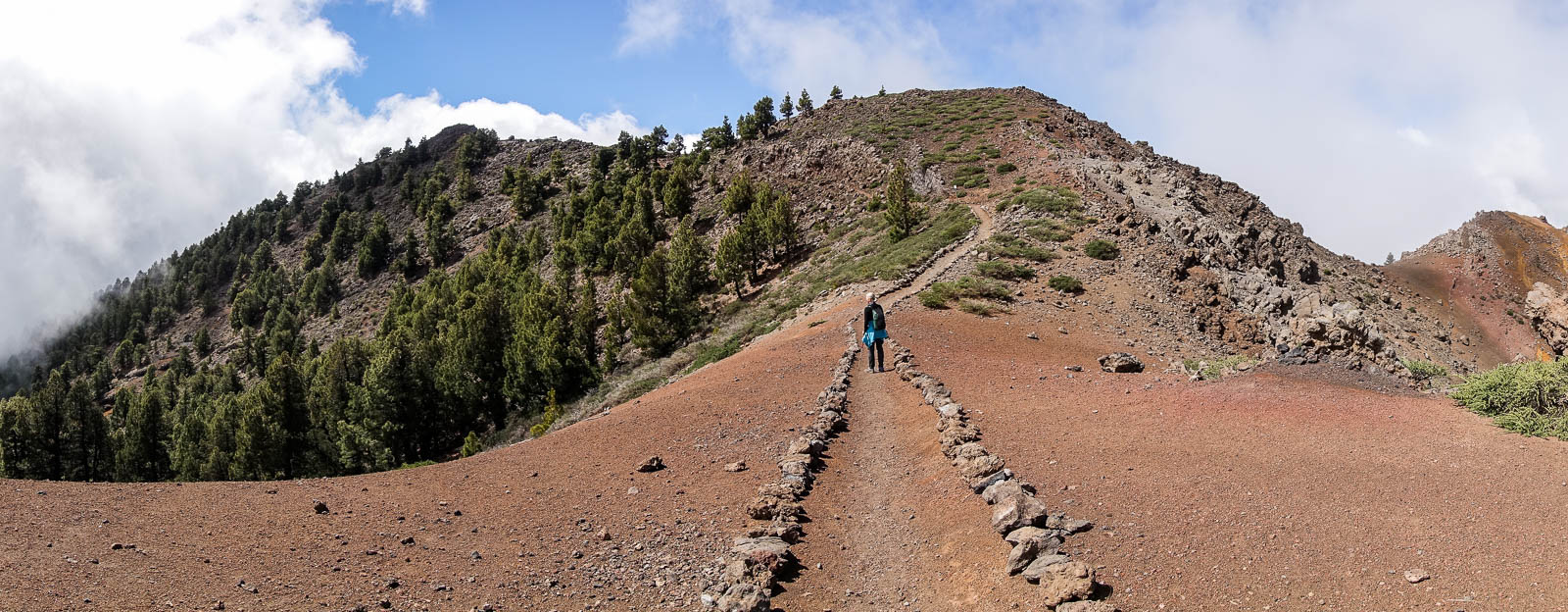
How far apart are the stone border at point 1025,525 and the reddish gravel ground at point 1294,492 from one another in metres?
0.34

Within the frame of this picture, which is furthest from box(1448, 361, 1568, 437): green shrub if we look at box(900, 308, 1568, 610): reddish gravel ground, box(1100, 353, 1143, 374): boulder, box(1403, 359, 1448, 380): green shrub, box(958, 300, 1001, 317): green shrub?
box(958, 300, 1001, 317): green shrub

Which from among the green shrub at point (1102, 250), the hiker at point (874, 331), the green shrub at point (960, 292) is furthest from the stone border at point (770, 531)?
the green shrub at point (1102, 250)

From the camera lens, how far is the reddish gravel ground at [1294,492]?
693cm

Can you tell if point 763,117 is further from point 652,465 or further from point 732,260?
point 652,465

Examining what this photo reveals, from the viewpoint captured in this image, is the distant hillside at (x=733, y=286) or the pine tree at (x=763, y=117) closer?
the distant hillside at (x=733, y=286)

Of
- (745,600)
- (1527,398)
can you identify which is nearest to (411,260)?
(745,600)

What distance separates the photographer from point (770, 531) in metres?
9.55

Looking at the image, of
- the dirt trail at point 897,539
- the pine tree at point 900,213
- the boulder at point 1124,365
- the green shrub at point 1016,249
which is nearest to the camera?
the dirt trail at point 897,539

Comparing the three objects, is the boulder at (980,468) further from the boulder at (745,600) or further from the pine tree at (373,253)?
the pine tree at (373,253)

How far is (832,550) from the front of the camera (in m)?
9.38

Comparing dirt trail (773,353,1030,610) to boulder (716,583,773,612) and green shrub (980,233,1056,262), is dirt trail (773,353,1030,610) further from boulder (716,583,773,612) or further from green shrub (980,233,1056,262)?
green shrub (980,233,1056,262)

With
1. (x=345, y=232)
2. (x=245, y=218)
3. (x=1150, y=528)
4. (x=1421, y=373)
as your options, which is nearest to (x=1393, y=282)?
(x=1421, y=373)

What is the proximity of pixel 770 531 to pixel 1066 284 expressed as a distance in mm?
20335

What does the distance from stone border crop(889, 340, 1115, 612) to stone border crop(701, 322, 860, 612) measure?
7.11ft
